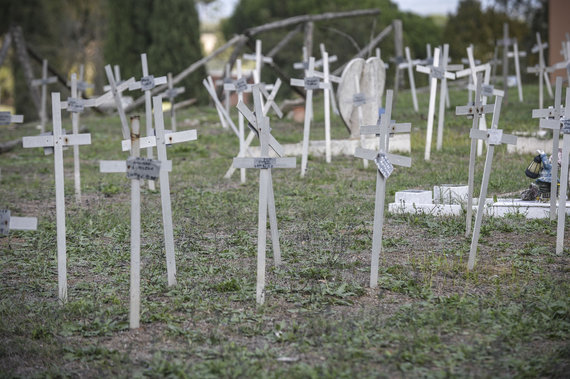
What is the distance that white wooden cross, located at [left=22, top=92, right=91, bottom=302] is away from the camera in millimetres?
6082

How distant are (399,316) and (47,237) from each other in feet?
14.5

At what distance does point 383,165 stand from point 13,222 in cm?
287

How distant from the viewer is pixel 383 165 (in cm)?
621

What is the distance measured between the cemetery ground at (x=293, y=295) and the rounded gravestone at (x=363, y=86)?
3197 mm

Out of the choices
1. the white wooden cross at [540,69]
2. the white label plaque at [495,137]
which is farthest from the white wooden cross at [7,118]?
the white wooden cross at [540,69]

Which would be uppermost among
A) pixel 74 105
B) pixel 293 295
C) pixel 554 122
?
pixel 74 105

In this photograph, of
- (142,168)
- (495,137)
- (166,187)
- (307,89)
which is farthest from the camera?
(307,89)

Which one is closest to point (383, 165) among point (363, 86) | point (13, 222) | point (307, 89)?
point (13, 222)

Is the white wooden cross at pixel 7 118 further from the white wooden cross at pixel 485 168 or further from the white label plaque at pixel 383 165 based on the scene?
the white wooden cross at pixel 485 168

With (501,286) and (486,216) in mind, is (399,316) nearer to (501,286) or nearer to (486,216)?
(501,286)

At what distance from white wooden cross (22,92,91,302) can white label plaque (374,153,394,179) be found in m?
2.36

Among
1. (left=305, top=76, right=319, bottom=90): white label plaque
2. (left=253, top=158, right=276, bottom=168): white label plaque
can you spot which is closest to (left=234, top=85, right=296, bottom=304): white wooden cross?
(left=253, top=158, right=276, bottom=168): white label plaque

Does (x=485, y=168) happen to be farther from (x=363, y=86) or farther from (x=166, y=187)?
(x=363, y=86)

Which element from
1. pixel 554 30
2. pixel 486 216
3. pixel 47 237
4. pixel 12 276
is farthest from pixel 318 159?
pixel 554 30
